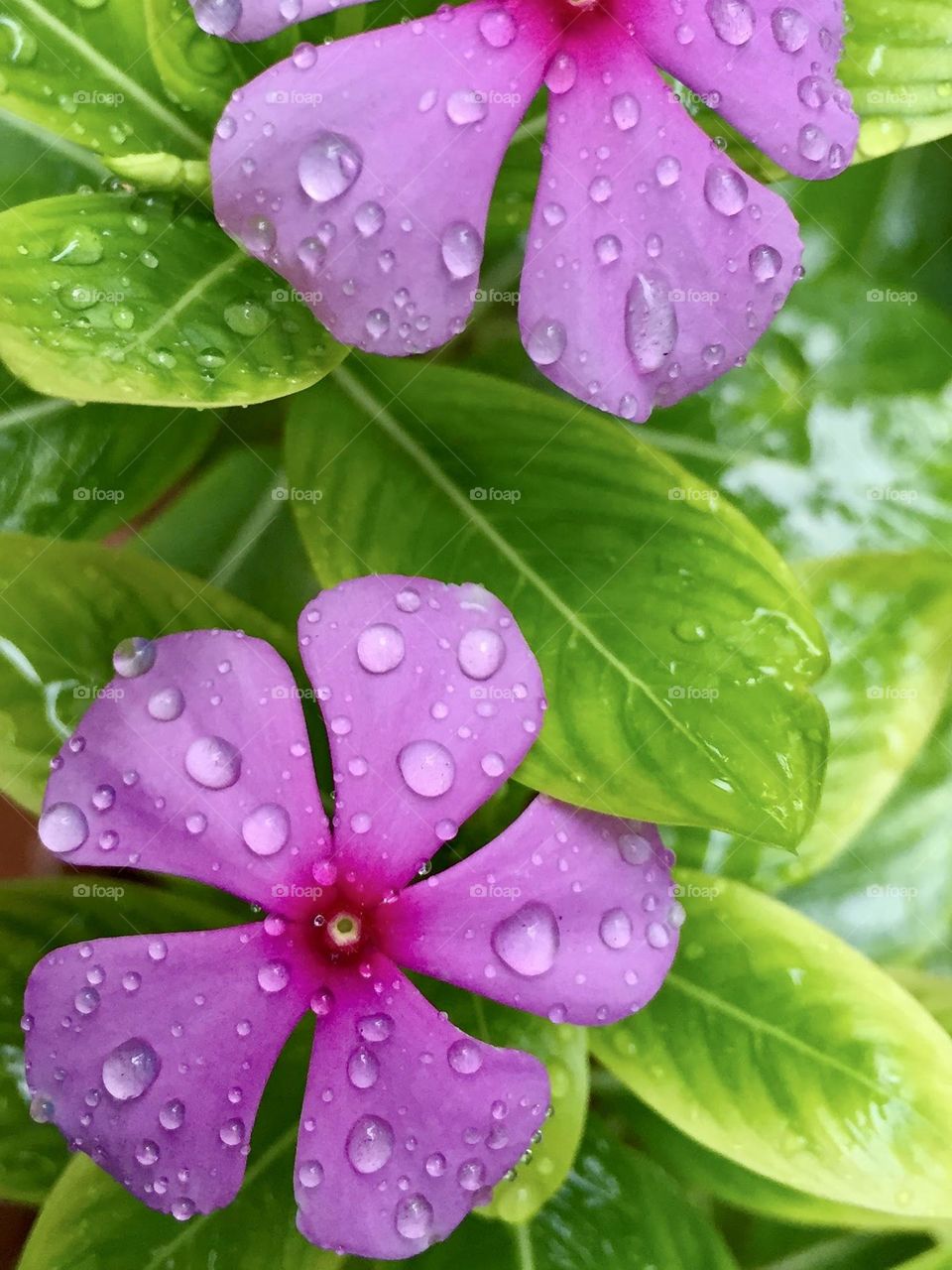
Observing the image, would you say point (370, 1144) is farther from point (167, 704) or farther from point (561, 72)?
point (561, 72)

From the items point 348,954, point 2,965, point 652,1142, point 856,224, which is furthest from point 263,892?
point 856,224

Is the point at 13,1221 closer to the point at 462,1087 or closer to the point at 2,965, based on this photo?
the point at 2,965

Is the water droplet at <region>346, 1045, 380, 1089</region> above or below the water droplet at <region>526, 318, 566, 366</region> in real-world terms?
below

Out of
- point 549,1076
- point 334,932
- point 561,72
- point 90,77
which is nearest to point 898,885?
point 549,1076

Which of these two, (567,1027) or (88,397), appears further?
(567,1027)

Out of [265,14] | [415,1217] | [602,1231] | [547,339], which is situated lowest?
[602,1231]

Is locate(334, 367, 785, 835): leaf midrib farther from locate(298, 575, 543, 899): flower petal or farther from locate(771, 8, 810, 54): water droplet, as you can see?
locate(771, 8, 810, 54): water droplet

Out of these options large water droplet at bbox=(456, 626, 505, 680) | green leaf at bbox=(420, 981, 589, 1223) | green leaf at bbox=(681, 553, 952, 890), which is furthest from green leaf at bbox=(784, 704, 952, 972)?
large water droplet at bbox=(456, 626, 505, 680)
